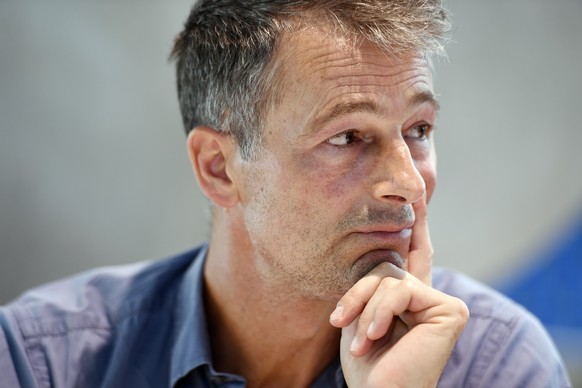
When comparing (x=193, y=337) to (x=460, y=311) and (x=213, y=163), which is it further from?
(x=460, y=311)

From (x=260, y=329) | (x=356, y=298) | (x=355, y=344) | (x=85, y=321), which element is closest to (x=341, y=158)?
(x=356, y=298)

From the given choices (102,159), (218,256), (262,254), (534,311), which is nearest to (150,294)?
(218,256)

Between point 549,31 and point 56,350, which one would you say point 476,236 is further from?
point 56,350

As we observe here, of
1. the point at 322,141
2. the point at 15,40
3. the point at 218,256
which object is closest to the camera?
the point at 322,141

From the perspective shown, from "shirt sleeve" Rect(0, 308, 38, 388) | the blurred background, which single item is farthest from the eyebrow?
the blurred background

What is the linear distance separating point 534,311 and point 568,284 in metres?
0.19

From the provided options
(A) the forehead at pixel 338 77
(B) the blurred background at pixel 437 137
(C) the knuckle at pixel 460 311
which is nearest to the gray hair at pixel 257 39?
(A) the forehead at pixel 338 77

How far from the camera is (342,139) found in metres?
1.91

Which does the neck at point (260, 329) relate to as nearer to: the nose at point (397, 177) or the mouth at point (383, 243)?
the mouth at point (383, 243)

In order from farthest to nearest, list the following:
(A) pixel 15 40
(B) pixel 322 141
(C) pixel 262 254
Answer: (A) pixel 15 40 < (C) pixel 262 254 < (B) pixel 322 141

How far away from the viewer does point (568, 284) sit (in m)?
3.47

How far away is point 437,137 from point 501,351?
4.78 ft

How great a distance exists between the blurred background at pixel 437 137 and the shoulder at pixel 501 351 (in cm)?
121

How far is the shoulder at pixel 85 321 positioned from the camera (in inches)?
81.4
